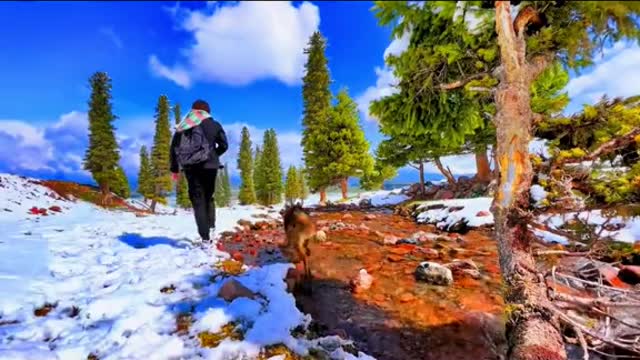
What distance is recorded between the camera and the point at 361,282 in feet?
17.1

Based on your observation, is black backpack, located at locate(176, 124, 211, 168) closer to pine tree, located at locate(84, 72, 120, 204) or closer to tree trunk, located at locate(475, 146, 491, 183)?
tree trunk, located at locate(475, 146, 491, 183)

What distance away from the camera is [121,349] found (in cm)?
293

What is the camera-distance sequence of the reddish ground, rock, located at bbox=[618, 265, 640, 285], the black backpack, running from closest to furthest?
the reddish ground < rock, located at bbox=[618, 265, 640, 285] < the black backpack

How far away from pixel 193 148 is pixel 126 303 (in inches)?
127

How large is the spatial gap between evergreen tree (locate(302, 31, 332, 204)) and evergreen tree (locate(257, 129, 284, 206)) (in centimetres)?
2211

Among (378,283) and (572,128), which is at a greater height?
(572,128)

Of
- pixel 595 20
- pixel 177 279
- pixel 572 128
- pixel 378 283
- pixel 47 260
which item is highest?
pixel 595 20

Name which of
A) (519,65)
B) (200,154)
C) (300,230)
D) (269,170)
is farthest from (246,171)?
(519,65)

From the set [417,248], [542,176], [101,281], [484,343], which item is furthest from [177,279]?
[417,248]

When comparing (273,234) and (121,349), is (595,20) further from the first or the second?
(273,234)

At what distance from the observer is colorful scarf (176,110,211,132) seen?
21.2 ft

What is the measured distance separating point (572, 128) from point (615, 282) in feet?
9.17

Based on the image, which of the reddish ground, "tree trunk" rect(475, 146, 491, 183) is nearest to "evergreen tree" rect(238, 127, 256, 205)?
"tree trunk" rect(475, 146, 491, 183)

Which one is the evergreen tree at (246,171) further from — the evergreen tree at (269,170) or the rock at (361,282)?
the rock at (361,282)
